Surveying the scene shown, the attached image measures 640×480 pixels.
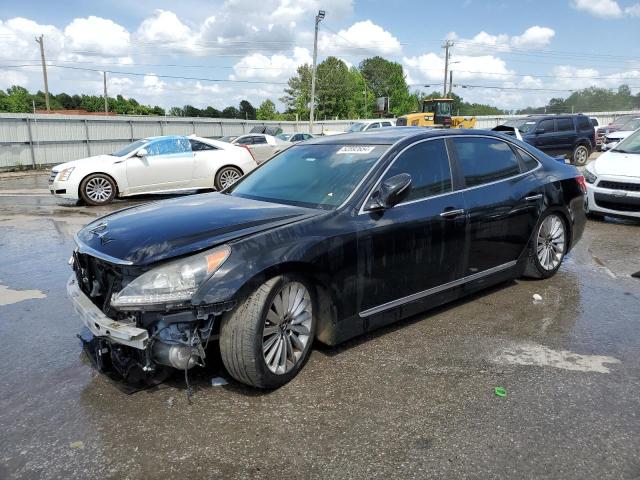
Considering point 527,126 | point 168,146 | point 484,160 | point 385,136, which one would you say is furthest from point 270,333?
point 527,126

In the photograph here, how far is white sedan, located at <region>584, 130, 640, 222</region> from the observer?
331 inches

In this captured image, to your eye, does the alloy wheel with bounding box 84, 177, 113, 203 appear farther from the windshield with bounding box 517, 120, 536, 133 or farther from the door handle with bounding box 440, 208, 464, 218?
the windshield with bounding box 517, 120, 536, 133

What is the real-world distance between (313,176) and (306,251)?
3.47 ft

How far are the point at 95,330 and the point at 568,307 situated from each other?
406cm

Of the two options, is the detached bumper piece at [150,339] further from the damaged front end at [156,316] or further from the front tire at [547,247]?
the front tire at [547,247]

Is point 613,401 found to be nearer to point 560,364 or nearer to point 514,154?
point 560,364

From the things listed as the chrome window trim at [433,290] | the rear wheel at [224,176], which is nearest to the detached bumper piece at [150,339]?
the chrome window trim at [433,290]

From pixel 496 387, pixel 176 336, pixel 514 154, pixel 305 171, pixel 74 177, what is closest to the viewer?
pixel 176 336

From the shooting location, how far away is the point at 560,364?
3.75 m

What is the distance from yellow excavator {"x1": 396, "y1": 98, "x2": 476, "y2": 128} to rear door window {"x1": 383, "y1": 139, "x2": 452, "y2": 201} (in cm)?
2710

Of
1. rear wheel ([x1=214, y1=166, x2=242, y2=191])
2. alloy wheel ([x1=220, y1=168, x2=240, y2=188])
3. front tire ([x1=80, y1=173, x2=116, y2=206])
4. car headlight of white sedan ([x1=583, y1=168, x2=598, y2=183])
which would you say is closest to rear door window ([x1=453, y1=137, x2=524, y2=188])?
car headlight of white sedan ([x1=583, y1=168, x2=598, y2=183])

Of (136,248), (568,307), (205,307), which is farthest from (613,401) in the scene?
(136,248)

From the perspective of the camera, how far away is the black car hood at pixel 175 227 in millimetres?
3131

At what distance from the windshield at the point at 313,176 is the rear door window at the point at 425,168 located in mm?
188
